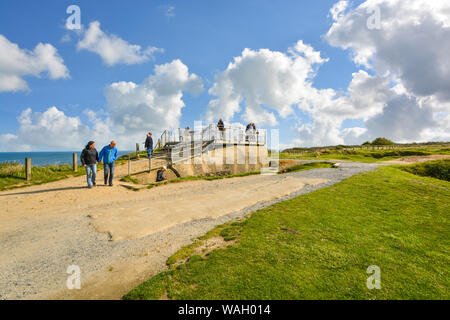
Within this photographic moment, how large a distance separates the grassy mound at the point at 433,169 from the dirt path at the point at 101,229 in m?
13.8

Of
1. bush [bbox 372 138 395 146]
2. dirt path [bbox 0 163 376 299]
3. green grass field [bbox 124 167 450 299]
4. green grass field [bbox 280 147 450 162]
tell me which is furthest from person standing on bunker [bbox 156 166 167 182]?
bush [bbox 372 138 395 146]

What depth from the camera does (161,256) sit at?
202 inches

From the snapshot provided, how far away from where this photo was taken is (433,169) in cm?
1895

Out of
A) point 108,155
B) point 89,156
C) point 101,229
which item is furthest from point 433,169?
point 89,156

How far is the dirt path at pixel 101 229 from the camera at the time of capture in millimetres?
4250

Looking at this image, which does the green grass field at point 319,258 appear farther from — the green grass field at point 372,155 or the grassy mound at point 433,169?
the green grass field at point 372,155

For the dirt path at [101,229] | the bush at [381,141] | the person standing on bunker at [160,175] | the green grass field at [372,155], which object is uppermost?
the bush at [381,141]

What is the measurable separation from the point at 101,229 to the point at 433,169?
2709cm

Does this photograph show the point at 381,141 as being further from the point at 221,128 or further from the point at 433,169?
the point at 221,128

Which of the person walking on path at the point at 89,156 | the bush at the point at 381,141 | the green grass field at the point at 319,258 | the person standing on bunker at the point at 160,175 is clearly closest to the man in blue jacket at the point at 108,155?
the person walking on path at the point at 89,156

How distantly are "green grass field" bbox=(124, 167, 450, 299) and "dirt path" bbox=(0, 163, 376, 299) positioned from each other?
859 mm

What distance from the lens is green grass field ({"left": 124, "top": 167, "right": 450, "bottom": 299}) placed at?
3.63 metres

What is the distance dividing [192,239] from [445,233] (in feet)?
25.4
